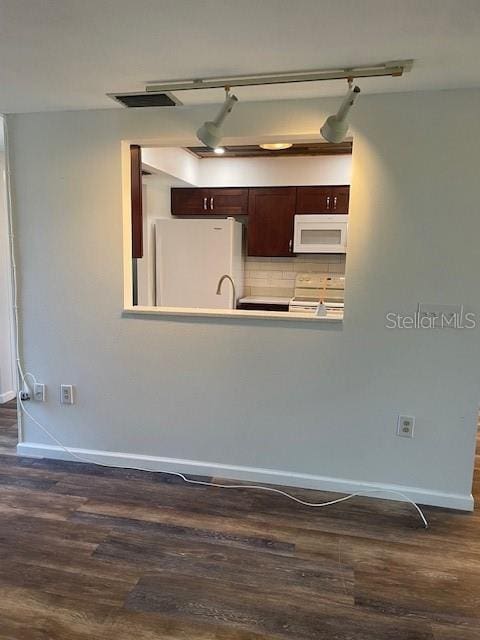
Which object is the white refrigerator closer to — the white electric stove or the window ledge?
the white electric stove

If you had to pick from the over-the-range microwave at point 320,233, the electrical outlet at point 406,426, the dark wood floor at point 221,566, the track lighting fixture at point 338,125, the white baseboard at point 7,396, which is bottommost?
the dark wood floor at point 221,566

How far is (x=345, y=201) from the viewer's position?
4.42 metres

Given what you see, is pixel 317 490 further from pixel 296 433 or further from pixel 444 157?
pixel 444 157

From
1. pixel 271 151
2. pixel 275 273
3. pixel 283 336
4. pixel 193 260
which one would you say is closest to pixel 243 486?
pixel 283 336

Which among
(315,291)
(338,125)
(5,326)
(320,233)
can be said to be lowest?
(5,326)

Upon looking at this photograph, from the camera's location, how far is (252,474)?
8.69 feet

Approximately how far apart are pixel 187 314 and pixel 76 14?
5.10 feet

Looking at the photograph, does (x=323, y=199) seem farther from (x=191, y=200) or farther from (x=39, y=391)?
(x=39, y=391)

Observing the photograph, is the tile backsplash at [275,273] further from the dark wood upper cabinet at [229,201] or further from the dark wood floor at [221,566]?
the dark wood floor at [221,566]

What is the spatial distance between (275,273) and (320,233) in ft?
2.54

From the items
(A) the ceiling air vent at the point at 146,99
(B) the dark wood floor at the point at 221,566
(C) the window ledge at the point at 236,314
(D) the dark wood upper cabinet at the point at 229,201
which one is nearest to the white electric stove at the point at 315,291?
(D) the dark wood upper cabinet at the point at 229,201

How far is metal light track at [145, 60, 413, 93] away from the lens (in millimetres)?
1839

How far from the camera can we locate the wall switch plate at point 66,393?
2832mm
